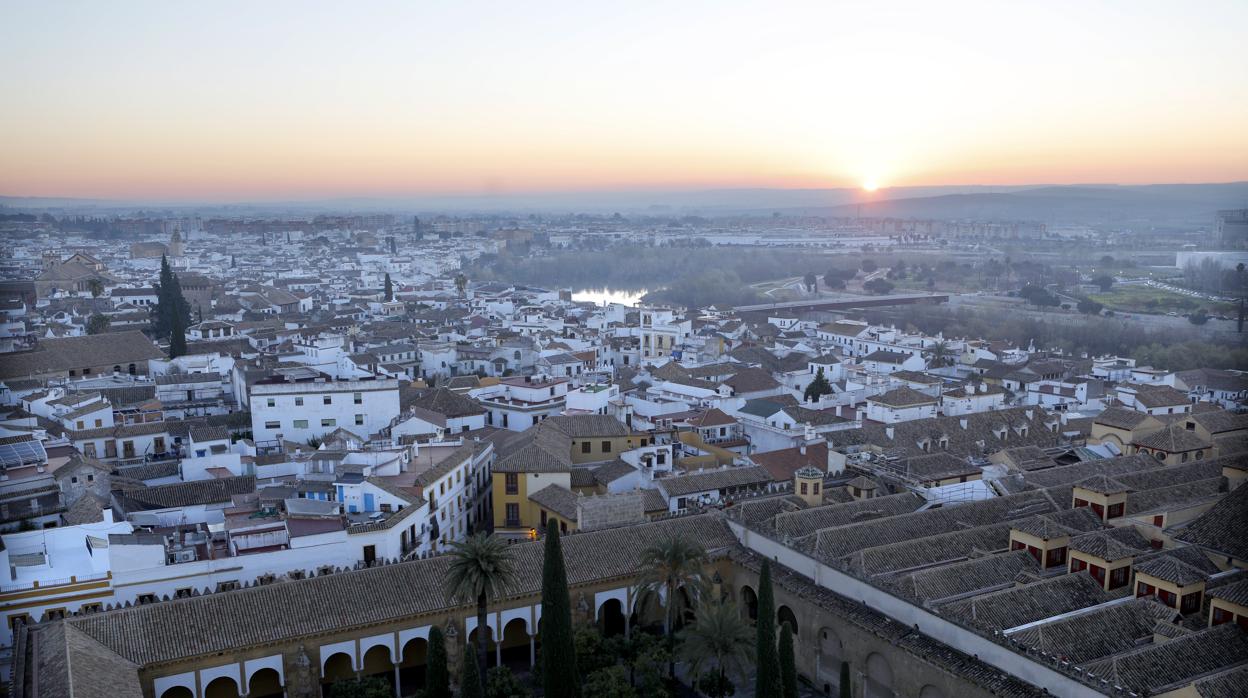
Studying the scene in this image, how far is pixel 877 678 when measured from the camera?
1317 cm

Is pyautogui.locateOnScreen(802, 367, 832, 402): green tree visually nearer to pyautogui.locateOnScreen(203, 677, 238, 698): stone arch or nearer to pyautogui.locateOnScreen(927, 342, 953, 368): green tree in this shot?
pyautogui.locateOnScreen(927, 342, 953, 368): green tree

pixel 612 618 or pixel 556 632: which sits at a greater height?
pixel 556 632

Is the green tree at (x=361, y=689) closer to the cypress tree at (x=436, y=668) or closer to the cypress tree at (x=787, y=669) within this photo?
the cypress tree at (x=436, y=668)

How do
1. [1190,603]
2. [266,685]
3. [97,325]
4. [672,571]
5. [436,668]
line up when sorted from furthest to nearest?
[97,325]
[672,571]
[266,685]
[1190,603]
[436,668]

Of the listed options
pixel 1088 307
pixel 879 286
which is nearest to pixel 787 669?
pixel 1088 307

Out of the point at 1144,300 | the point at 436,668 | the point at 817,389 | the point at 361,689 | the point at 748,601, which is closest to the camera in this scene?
the point at 436,668

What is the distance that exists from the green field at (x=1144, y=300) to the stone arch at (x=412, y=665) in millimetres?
20406

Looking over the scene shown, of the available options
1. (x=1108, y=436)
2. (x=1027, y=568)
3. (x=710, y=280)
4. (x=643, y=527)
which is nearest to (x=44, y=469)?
(x=643, y=527)

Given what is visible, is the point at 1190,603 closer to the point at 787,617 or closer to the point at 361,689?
the point at 787,617

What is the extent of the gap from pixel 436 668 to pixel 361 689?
143 cm

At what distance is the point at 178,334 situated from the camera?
33875 mm

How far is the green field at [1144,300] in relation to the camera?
104ft

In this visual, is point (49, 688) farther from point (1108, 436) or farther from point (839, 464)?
point (1108, 436)

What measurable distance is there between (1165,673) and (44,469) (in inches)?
707
